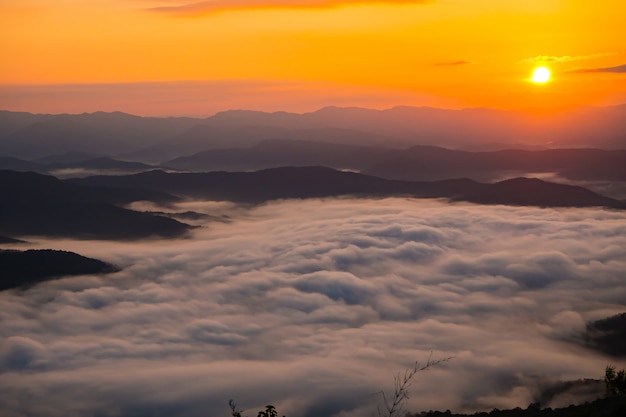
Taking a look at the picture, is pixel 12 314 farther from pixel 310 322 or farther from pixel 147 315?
pixel 310 322

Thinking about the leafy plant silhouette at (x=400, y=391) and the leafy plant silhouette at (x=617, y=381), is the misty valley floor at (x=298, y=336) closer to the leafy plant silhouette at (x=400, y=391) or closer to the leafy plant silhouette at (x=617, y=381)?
the leafy plant silhouette at (x=400, y=391)

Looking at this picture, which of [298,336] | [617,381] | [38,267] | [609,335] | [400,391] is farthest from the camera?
[38,267]

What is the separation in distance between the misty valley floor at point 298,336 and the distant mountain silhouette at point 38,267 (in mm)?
4182

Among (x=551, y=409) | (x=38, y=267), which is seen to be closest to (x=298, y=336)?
(x=551, y=409)

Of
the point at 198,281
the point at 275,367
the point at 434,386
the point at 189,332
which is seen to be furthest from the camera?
the point at 198,281

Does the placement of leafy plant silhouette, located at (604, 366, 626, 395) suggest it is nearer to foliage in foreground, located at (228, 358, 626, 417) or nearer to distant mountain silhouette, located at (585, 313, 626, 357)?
foliage in foreground, located at (228, 358, 626, 417)

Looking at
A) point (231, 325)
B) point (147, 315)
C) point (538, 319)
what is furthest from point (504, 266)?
point (147, 315)

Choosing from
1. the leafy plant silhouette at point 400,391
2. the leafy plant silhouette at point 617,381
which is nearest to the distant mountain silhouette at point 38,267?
the leafy plant silhouette at point 400,391

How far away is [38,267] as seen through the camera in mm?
182750

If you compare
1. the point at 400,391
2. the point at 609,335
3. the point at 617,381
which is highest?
the point at 400,391

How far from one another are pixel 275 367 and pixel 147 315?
142ft

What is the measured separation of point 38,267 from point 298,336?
75310 mm

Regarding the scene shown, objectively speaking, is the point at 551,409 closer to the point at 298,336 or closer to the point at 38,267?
the point at 298,336

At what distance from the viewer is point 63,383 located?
387 ft
